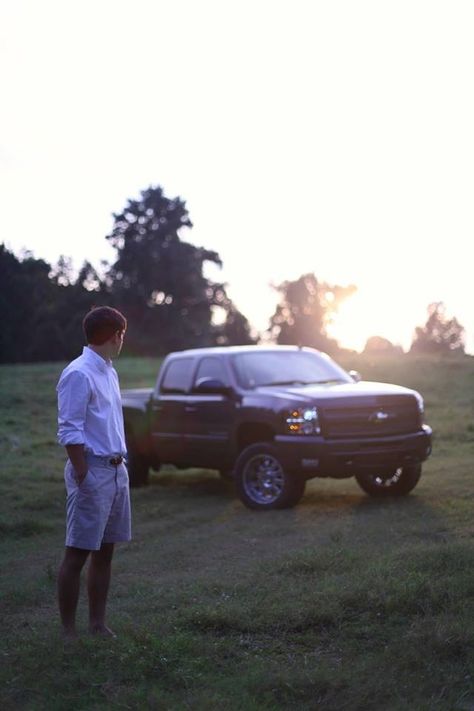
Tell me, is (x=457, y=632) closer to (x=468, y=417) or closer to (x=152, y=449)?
(x=152, y=449)

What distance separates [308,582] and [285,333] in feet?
155

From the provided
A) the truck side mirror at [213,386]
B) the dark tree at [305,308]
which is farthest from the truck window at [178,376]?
the dark tree at [305,308]

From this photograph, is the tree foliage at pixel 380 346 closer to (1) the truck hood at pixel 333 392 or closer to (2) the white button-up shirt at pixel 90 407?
(1) the truck hood at pixel 333 392

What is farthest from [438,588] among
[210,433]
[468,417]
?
[468,417]

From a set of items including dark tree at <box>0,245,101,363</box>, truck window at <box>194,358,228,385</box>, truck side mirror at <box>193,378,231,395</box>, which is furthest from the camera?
dark tree at <box>0,245,101,363</box>

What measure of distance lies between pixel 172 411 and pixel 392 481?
3048 mm

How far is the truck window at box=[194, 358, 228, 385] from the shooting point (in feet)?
39.0

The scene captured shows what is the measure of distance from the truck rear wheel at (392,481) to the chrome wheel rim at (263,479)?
3.22 feet

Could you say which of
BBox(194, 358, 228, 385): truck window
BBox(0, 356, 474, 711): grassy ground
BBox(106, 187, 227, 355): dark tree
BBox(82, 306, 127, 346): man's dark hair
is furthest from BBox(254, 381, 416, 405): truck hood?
BBox(106, 187, 227, 355): dark tree

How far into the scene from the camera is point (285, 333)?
2106 inches

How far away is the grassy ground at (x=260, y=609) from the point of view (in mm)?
4477

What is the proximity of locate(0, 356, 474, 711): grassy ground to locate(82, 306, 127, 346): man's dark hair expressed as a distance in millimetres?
1661


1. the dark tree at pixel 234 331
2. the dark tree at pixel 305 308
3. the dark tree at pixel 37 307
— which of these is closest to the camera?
the dark tree at pixel 37 307

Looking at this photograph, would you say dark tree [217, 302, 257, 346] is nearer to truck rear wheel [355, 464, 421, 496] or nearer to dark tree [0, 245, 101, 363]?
dark tree [0, 245, 101, 363]
